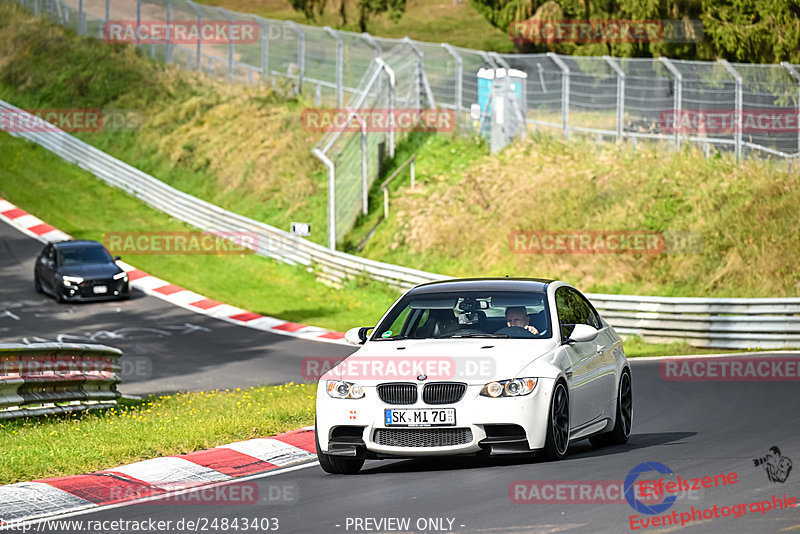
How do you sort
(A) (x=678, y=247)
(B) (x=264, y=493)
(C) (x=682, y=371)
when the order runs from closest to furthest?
(B) (x=264, y=493)
(C) (x=682, y=371)
(A) (x=678, y=247)

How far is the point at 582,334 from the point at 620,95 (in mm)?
22516

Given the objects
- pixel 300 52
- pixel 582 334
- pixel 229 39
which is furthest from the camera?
pixel 229 39

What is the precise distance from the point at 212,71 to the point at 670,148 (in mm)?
21475

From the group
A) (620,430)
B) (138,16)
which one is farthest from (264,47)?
(620,430)

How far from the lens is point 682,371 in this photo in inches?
775

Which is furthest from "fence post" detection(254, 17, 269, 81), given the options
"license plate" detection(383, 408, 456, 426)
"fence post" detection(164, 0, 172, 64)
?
"license plate" detection(383, 408, 456, 426)

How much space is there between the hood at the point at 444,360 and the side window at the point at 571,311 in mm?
551

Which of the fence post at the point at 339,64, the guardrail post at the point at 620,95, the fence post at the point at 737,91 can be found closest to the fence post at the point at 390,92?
the fence post at the point at 339,64

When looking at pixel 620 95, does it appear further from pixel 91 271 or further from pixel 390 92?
pixel 91 271

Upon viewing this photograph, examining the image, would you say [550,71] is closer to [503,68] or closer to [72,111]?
[503,68]

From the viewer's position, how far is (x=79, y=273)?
30.1 meters

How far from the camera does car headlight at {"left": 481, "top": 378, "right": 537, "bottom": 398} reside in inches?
386

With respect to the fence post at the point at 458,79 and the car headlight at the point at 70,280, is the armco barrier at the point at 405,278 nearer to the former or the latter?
the car headlight at the point at 70,280

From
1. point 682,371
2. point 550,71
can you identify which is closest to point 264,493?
point 682,371
